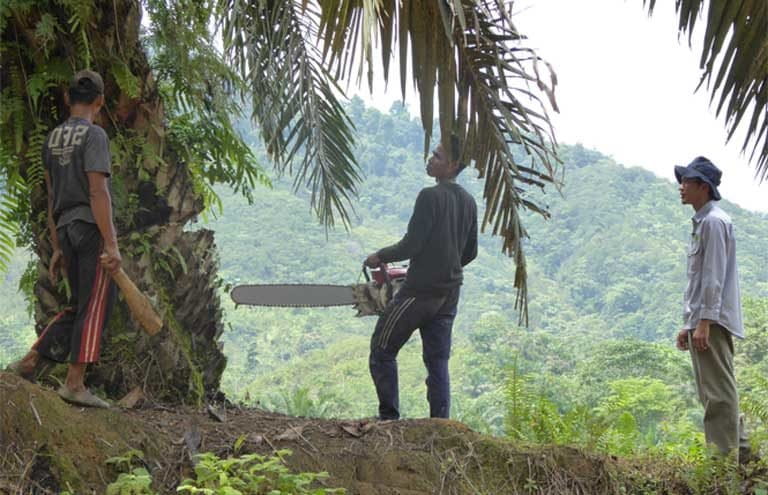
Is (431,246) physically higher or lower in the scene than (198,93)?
lower

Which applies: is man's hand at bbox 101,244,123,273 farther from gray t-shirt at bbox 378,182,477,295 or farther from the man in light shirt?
the man in light shirt

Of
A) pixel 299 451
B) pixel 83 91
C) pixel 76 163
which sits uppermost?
pixel 83 91

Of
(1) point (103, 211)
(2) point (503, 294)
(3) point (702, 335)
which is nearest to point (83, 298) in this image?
(1) point (103, 211)

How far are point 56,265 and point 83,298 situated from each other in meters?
0.64

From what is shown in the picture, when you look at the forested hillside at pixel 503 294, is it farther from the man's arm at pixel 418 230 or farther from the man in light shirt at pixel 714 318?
the man's arm at pixel 418 230

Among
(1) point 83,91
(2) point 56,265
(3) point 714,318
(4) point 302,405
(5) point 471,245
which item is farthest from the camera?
(4) point 302,405

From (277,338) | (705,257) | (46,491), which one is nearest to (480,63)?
(705,257)

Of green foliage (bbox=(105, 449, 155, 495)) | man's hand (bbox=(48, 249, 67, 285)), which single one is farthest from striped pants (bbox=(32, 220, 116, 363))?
green foliage (bbox=(105, 449, 155, 495))

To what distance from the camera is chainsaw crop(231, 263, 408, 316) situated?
6.65 metres

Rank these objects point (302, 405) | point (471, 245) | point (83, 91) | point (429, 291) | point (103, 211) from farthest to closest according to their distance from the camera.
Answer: point (302, 405) → point (471, 245) → point (429, 291) → point (83, 91) → point (103, 211)

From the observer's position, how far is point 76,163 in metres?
4.99

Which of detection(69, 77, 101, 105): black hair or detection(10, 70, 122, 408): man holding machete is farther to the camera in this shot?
detection(69, 77, 101, 105): black hair

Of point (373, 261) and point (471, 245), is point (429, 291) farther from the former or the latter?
point (471, 245)

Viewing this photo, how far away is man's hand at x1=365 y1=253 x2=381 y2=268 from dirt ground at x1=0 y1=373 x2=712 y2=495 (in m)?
1.14
